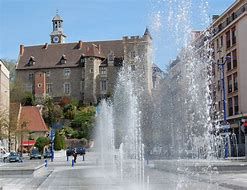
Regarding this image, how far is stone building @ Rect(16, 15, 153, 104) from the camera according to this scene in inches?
4636

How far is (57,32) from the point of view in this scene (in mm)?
139125

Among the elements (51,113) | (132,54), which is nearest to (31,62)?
(132,54)

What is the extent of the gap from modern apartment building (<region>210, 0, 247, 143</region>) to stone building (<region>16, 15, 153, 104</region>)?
2055 inches

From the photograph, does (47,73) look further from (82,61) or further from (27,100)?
(27,100)

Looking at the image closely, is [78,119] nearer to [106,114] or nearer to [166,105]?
[166,105]

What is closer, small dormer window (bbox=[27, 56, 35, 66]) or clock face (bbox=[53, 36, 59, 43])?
small dormer window (bbox=[27, 56, 35, 66])

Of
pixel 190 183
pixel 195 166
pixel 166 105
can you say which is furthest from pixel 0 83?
pixel 190 183

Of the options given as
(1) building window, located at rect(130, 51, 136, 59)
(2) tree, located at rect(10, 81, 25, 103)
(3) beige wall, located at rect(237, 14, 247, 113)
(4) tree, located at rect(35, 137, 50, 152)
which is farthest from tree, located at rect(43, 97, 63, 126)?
(3) beige wall, located at rect(237, 14, 247, 113)

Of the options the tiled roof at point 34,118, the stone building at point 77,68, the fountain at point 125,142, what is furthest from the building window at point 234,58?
the stone building at point 77,68

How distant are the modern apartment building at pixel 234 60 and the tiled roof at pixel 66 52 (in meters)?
61.6

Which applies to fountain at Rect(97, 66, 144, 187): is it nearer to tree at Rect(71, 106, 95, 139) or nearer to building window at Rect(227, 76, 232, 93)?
building window at Rect(227, 76, 232, 93)

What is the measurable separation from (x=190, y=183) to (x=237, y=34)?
40.5 meters

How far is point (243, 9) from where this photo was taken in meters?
54.0

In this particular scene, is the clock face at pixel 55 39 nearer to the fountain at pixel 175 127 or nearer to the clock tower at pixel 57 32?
the clock tower at pixel 57 32
